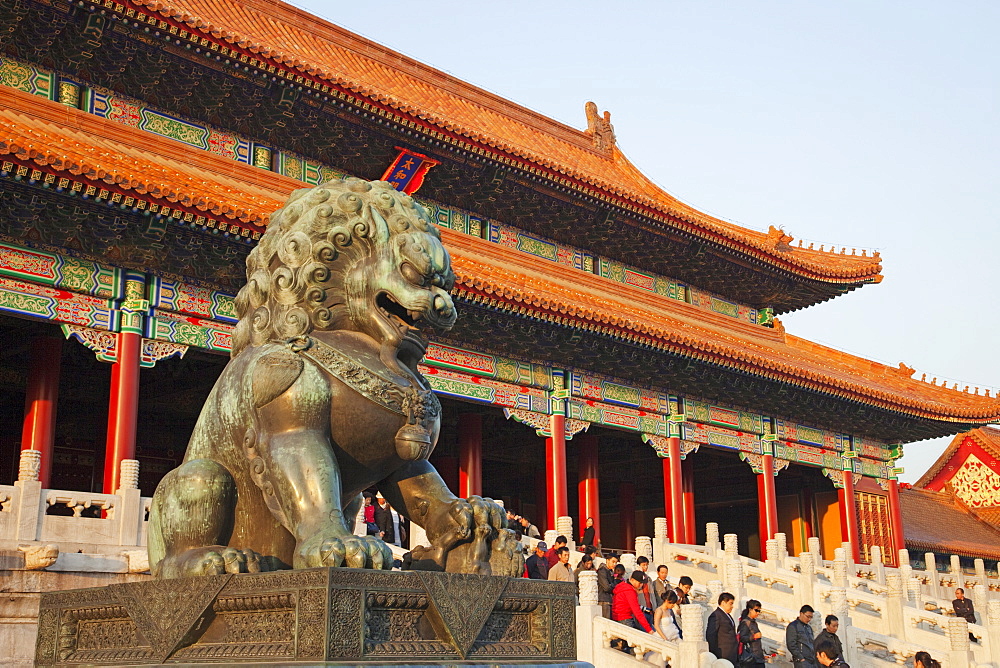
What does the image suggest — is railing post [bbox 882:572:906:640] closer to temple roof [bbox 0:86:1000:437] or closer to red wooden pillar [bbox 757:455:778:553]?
temple roof [bbox 0:86:1000:437]

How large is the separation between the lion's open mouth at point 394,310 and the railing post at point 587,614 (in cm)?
602

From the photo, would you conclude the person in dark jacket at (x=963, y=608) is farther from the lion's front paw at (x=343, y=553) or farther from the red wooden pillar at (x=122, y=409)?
the lion's front paw at (x=343, y=553)

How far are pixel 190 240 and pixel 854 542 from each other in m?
13.7

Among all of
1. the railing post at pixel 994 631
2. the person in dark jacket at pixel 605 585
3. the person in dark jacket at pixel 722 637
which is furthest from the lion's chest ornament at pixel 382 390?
the railing post at pixel 994 631

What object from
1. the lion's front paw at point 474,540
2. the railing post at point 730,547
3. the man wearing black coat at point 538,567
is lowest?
the lion's front paw at point 474,540

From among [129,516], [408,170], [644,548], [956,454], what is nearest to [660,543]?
[644,548]

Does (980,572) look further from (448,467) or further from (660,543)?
(448,467)

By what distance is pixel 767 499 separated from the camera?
1872cm

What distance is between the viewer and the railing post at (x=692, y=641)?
8594 mm

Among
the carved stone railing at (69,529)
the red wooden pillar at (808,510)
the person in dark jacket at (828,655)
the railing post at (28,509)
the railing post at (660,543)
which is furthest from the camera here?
the red wooden pillar at (808,510)

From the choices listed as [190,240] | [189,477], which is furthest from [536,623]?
[190,240]

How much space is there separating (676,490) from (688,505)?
184 cm

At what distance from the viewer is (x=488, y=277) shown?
1451 centimetres

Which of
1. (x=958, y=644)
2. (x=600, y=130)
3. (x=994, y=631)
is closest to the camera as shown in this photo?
(x=958, y=644)
